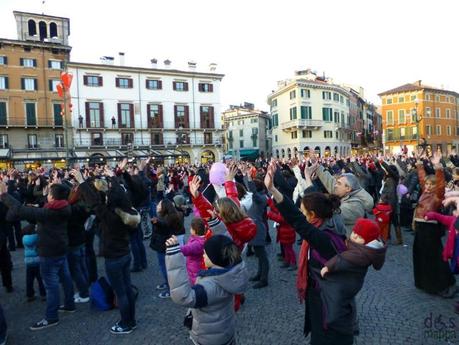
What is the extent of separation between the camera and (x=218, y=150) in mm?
45344

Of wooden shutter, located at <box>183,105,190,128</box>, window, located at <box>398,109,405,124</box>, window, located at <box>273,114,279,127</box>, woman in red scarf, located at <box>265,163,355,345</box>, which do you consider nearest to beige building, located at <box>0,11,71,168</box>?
wooden shutter, located at <box>183,105,190,128</box>

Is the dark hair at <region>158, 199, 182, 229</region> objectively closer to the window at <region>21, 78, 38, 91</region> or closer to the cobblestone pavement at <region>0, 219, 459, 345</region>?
the cobblestone pavement at <region>0, 219, 459, 345</region>

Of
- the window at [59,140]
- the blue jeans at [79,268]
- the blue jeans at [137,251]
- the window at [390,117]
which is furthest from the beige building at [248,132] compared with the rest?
the blue jeans at [79,268]

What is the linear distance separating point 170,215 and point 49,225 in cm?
158

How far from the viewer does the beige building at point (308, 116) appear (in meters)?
49.6

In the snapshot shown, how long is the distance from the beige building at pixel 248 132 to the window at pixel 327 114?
48.2ft

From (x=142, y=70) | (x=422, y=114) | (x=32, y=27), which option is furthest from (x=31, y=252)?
(x=422, y=114)

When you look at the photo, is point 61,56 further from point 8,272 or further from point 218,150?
point 8,272

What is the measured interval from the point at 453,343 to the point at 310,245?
247 centimetres

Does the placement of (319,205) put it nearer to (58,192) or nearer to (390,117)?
(58,192)

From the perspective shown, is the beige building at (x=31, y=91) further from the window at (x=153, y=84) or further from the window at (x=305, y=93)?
the window at (x=305, y=93)

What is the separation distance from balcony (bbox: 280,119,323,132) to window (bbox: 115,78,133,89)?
903 inches

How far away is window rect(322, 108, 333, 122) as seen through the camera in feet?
170

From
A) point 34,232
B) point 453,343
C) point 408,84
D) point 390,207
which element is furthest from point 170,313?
point 408,84
